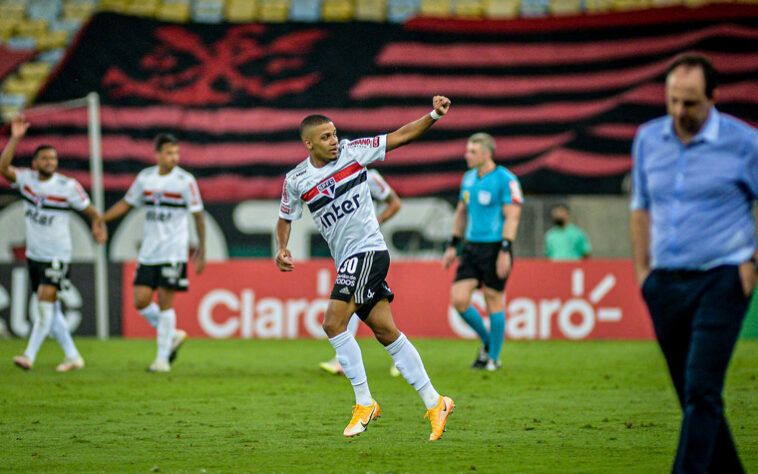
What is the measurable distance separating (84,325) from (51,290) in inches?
218

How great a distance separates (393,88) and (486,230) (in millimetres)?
12179

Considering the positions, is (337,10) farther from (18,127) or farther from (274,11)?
(18,127)

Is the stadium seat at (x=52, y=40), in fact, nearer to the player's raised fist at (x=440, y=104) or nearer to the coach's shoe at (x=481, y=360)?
the coach's shoe at (x=481, y=360)

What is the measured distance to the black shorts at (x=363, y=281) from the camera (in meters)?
6.61

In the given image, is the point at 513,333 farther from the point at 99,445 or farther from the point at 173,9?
the point at 173,9

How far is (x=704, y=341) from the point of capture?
4.36 meters

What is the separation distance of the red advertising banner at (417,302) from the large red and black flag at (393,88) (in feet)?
15.4

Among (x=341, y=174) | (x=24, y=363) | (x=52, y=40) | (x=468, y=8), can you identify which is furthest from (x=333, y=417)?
(x=52, y=40)

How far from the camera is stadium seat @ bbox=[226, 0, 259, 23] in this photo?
23.8 metres

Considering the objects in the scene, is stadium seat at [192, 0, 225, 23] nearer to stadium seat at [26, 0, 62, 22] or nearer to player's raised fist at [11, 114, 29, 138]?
stadium seat at [26, 0, 62, 22]

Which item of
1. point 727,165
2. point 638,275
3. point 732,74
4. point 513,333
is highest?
point 732,74

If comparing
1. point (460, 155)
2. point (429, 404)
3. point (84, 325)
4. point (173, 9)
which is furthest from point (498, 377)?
point (173, 9)

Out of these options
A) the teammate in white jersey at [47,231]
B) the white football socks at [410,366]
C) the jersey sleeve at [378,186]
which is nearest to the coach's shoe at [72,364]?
the teammate in white jersey at [47,231]

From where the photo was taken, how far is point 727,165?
14.2 ft
